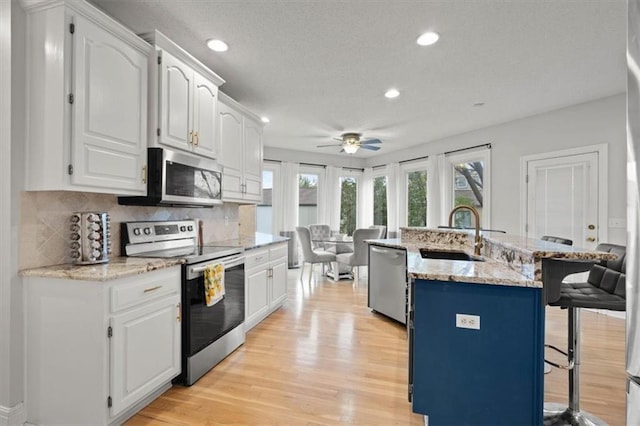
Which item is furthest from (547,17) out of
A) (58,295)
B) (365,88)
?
(58,295)

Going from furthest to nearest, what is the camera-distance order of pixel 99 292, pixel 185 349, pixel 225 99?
1. pixel 225 99
2. pixel 185 349
3. pixel 99 292

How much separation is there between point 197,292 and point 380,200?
5.78 metres

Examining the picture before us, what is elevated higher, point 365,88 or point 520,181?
point 365,88

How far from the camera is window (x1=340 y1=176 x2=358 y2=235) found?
750 centimetres

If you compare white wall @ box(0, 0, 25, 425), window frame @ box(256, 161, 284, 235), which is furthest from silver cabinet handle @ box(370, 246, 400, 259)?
window frame @ box(256, 161, 284, 235)

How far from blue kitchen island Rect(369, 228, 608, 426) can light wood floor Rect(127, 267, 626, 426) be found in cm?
38

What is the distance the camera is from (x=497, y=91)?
3.61 meters

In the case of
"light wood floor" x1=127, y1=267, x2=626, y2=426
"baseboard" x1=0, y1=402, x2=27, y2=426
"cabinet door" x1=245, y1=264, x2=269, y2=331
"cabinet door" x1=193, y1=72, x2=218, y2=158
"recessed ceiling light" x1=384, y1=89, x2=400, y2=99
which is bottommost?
"light wood floor" x1=127, y1=267, x2=626, y2=426

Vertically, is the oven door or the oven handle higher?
the oven handle

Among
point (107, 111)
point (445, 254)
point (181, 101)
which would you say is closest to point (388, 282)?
point (445, 254)

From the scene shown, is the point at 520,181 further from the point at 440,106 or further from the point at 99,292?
the point at 99,292

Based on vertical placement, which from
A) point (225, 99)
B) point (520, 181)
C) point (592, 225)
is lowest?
point (592, 225)

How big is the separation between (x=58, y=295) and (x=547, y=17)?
3514 mm

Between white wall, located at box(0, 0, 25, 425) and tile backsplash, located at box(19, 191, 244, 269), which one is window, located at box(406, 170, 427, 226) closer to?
tile backsplash, located at box(19, 191, 244, 269)
